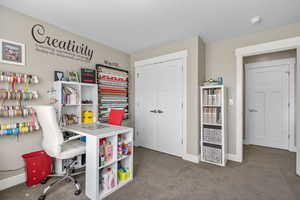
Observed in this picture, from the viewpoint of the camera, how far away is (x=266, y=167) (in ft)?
8.25

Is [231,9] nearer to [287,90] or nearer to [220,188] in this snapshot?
[220,188]

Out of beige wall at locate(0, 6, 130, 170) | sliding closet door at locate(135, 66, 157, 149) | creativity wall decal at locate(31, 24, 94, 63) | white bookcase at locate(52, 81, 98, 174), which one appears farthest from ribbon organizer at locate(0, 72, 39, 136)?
sliding closet door at locate(135, 66, 157, 149)

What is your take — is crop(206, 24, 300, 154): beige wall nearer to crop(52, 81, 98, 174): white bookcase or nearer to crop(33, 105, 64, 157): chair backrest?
crop(52, 81, 98, 174): white bookcase

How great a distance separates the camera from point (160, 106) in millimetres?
3311

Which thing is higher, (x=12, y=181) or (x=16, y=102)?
(x=16, y=102)

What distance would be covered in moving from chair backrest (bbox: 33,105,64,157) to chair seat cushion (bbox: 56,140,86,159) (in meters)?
0.07

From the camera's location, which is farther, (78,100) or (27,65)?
(78,100)

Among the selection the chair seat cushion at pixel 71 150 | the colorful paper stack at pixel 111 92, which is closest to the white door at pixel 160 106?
the colorful paper stack at pixel 111 92

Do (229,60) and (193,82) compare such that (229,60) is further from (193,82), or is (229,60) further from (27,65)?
(27,65)

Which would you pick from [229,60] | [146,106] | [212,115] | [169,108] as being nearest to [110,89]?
[146,106]

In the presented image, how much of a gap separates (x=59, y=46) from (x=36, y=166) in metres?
1.95

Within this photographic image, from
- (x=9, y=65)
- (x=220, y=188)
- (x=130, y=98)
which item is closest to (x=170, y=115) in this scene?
(x=130, y=98)

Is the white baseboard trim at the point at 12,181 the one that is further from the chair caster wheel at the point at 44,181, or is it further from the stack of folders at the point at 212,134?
the stack of folders at the point at 212,134

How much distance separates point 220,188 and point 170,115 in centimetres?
160
